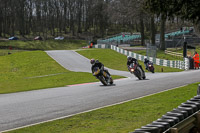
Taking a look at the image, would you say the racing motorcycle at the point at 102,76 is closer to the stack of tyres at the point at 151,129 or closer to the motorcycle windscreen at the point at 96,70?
the motorcycle windscreen at the point at 96,70

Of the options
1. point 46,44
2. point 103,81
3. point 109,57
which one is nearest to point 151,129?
point 103,81

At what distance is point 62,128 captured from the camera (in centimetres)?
830

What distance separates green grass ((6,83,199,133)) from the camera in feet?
26.6

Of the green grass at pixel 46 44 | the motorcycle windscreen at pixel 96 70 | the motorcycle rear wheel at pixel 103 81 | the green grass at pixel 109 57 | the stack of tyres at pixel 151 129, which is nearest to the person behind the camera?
the stack of tyres at pixel 151 129

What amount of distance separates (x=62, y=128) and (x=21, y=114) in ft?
7.61

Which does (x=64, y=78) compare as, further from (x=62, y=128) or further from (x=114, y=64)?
(x=62, y=128)

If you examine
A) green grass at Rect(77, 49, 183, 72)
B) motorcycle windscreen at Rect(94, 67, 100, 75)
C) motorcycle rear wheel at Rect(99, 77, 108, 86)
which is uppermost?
motorcycle windscreen at Rect(94, 67, 100, 75)

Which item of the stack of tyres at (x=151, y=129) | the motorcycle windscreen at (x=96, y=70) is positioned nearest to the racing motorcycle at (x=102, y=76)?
the motorcycle windscreen at (x=96, y=70)

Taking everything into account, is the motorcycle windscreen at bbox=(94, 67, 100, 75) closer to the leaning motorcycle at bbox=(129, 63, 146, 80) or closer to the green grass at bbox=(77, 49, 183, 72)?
the leaning motorcycle at bbox=(129, 63, 146, 80)

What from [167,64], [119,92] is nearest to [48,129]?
[119,92]

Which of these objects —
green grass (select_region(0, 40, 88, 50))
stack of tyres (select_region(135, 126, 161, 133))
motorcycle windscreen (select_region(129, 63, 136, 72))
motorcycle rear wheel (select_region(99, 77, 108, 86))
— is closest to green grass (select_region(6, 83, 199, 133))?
stack of tyres (select_region(135, 126, 161, 133))

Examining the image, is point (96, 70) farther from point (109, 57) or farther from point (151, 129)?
point (109, 57)

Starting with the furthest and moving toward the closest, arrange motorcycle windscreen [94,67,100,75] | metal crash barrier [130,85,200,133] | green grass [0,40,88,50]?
green grass [0,40,88,50] → motorcycle windscreen [94,67,100,75] → metal crash barrier [130,85,200,133]

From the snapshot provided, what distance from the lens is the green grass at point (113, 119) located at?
26.6 ft
